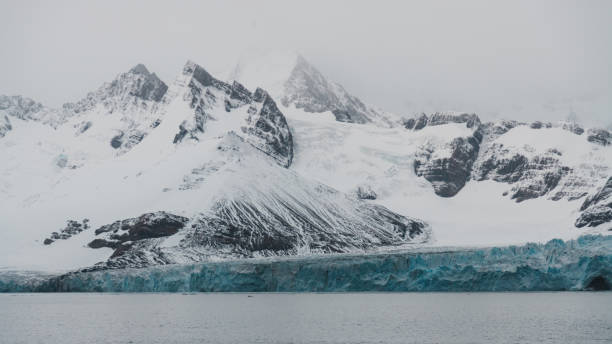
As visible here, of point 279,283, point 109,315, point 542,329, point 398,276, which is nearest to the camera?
point 542,329

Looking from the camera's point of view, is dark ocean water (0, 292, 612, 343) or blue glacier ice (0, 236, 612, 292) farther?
blue glacier ice (0, 236, 612, 292)

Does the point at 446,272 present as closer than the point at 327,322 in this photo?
No

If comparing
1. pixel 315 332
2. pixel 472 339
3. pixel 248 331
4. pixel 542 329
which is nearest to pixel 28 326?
pixel 248 331

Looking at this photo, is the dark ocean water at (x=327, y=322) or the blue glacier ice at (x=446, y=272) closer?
the dark ocean water at (x=327, y=322)

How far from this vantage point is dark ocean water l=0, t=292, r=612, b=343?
9312 cm

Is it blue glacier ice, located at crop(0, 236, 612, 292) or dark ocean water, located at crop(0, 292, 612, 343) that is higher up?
blue glacier ice, located at crop(0, 236, 612, 292)

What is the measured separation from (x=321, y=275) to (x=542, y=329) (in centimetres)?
8305

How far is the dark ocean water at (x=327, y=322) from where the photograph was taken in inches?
3666

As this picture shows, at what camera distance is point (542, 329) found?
98.0 m

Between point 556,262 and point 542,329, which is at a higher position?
point 556,262

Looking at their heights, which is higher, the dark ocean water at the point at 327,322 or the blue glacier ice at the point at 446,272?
the blue glacier ice at the point at 446,272

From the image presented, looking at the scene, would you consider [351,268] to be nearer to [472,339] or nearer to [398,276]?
[398,276]

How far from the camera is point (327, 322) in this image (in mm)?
113312

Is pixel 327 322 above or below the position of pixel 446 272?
below
